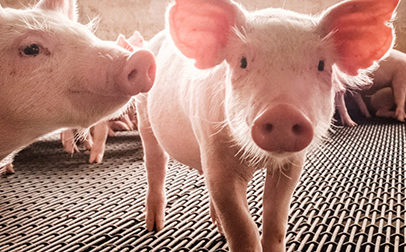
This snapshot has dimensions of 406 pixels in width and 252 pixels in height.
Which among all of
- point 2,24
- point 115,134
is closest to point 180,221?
point 2,24

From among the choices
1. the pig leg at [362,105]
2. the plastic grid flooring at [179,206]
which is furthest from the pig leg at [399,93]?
the plastic grid flooring at [179,206]

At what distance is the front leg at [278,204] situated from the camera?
1219 mm

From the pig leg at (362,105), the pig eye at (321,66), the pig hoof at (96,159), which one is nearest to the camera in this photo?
the pig eye at (321,66)

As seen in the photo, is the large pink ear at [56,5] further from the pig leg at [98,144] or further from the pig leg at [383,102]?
the pig leg at [383,102]

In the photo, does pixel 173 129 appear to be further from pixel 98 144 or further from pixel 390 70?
pixel 390 70

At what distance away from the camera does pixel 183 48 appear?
1195mm

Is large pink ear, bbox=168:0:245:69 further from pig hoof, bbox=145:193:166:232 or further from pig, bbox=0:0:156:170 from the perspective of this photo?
pig hoof, bbox=145:193:166:232

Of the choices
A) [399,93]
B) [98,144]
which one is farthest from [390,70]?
[98,144]

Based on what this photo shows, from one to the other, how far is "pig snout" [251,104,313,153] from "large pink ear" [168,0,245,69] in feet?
1.21

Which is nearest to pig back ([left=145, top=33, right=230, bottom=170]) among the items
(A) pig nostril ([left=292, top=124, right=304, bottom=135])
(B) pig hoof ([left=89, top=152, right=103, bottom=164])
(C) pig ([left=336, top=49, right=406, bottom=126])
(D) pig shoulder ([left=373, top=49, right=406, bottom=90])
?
(A) pig nostril ([left=292, top=124, right=304, bottom=135])

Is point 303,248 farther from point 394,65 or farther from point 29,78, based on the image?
point 394,65

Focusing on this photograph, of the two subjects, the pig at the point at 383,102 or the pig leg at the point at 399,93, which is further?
the pig at the point at 383,102

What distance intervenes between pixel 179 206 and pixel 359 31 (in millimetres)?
1227

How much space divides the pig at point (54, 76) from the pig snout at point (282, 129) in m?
0.38
